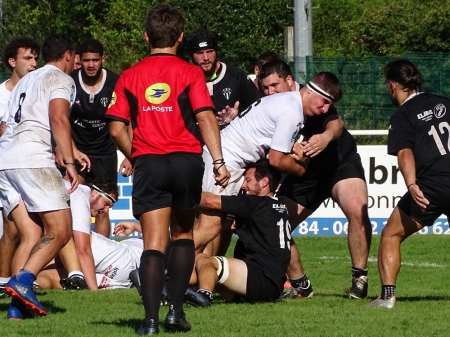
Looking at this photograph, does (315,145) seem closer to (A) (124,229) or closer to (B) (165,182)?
(B) (165,182)

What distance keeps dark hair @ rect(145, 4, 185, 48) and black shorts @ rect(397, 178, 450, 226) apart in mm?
2508

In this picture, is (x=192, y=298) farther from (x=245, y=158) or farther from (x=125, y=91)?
(x=125, y=91)

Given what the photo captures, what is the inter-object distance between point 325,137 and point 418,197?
1193 millimetres

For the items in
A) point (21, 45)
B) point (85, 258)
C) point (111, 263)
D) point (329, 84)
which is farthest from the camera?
point (111, 263)

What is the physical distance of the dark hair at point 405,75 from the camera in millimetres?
8844

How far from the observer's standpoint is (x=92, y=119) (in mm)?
12750

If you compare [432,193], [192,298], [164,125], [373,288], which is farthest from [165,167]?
[373,288]

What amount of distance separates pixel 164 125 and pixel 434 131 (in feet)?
8.29

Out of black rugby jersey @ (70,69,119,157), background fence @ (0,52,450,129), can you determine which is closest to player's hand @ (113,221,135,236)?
black rugby jersey @ (70,69,119,157)

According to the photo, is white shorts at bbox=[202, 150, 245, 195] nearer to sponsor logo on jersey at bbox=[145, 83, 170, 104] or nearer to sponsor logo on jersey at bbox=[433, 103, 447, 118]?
sponsor logo on jersey at bbox=[433, 103, 447, 118]

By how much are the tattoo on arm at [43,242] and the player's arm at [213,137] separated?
160 centimetres

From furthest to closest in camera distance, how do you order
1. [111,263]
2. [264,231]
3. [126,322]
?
[111,263]
[264,231]
[126,322]

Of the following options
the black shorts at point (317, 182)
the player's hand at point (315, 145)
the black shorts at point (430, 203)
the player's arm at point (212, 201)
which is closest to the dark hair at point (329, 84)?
the player's hand at point (315, 145)

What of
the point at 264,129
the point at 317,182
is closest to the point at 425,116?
the point at 264,129
